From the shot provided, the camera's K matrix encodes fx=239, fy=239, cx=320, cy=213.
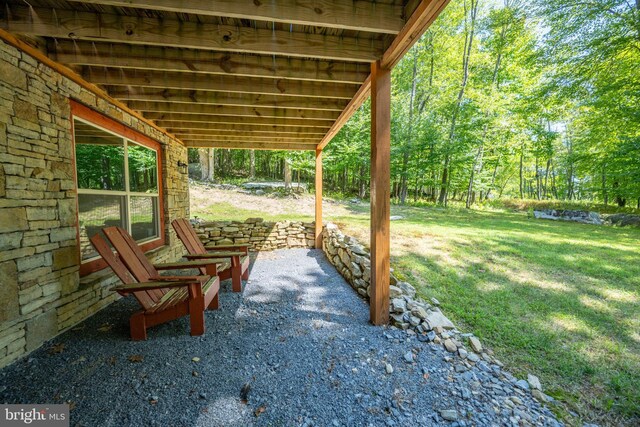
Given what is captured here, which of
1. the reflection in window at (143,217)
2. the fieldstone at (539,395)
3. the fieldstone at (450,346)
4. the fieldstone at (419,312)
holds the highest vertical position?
the reflection in window at (143,217)

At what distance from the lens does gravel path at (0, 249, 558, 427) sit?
141cm

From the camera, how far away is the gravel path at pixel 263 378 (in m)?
1.41

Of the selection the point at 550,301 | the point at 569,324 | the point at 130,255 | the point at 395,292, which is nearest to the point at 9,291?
the point at 130,255

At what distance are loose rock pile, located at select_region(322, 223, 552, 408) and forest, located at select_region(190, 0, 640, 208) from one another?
670 cm

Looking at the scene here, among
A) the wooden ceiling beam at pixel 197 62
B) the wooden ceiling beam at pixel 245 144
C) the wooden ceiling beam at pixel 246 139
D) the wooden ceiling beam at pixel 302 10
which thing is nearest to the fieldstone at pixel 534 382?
the wooden ceiling beam at pixel 302 10

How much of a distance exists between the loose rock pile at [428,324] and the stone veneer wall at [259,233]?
2.44 meters

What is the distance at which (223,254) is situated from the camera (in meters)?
3.29

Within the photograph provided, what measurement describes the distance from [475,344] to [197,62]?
3608 millimetres

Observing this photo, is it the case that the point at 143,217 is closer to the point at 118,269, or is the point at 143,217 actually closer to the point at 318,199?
the point at 118,269

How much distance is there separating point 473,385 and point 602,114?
27.0 feet

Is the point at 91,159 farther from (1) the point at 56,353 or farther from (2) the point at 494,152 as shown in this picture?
(2) the point at 494,152

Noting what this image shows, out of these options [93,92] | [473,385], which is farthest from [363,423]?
[93,92]

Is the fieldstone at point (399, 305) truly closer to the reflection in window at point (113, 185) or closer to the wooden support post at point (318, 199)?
the wooden support post at point (318, 199)

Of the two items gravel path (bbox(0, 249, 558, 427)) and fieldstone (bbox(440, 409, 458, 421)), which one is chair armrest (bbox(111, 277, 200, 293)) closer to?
gravel path (bbox(0, 249, 558, 427))
